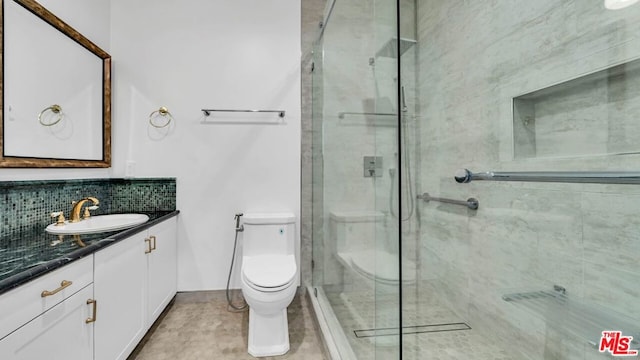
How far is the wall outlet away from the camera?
2.35 meters

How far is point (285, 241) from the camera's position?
2.25 metres

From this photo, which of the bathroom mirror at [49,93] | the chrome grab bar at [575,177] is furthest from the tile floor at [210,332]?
the chrome grab bar at [575,177]

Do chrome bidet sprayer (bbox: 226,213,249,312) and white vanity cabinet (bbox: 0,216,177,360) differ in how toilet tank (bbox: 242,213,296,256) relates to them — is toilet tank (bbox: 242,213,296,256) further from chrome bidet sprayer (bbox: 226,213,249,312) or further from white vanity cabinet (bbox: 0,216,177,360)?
white vanity cabinet (bbox: 0,216,177,360)

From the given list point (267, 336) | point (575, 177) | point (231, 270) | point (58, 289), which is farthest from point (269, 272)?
point (575, 177)

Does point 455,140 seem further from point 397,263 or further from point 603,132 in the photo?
point 397,263

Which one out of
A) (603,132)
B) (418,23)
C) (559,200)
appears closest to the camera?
(603,132)

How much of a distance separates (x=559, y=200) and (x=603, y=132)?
29 centimetres

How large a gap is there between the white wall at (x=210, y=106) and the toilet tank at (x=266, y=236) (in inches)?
10.0

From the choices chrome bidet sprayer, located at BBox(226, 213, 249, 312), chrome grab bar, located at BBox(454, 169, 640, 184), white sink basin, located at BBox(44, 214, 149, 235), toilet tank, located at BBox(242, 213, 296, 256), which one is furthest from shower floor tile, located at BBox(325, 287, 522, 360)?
white sink basin, located at BBox(44, 214, 149, 235)

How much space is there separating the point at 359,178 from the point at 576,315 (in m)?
0.98

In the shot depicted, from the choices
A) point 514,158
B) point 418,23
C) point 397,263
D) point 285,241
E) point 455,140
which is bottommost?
point 285,241

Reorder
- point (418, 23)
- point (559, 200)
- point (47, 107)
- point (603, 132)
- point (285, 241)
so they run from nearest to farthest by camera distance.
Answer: point (603, 132) → point (559, 200) → point (47, 107) → point (418, 23) → point (285, 241)

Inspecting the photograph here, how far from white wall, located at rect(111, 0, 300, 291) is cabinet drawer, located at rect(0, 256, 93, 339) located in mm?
1228

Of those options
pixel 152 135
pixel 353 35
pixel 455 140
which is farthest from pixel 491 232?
pixel 152 135
